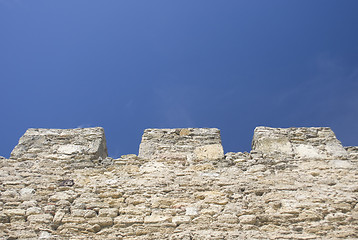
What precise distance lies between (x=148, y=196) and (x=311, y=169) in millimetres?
2321

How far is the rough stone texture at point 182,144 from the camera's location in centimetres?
455

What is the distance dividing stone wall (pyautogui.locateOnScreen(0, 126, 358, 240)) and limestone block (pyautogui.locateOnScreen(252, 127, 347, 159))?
0.46 ft

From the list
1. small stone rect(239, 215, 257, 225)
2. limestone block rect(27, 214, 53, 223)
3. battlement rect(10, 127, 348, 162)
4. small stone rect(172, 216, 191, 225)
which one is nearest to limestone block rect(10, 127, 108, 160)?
battlement rect(10, 127, 348, 162)

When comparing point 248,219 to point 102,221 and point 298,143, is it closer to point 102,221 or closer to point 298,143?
point 102,221

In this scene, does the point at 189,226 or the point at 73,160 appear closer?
the point at 189,226

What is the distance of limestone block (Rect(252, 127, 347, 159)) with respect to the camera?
4461 millimetres

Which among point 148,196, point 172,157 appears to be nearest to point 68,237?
point 148,196

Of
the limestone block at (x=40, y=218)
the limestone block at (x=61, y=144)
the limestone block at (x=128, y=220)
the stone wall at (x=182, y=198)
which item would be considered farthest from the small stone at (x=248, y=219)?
the limestone block at (x=61, y=144)

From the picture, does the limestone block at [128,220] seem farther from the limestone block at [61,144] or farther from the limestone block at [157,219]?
the limestone block at [61,144]

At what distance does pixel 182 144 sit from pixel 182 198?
1.40 metres

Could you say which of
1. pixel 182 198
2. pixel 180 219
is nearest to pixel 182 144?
pixel 182 198

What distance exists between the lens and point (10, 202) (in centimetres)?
353

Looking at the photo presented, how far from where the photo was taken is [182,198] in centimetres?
357

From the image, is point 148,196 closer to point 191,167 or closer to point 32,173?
point 191,167
